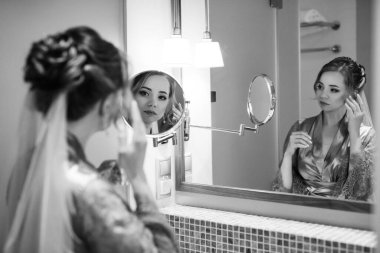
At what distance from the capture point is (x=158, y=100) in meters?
1.58

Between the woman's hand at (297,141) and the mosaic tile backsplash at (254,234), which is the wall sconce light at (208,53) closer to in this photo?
the woman's hand at (297,141)

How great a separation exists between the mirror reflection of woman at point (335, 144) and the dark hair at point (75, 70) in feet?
2.58

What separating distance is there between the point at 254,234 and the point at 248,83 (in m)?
0.55

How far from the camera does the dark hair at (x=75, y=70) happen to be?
3.16 ft

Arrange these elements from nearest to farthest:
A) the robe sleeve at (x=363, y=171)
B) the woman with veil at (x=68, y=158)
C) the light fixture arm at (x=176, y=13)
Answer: the woman with veil at (x=68, y=158), the robe sleeve at (x=363, y=171), the light fixture arm at (x=176, y=13)

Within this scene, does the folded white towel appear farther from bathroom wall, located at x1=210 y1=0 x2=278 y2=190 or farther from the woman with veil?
the woman with veil

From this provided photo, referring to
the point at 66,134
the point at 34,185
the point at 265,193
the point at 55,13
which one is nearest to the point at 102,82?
the point at 66,134

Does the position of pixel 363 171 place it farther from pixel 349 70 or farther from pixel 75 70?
pixel 75 70

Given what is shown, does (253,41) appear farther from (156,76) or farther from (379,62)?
(379,62)

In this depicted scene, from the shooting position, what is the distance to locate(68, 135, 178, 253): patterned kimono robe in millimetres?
958

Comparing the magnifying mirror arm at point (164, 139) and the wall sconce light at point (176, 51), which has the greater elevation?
the wall sconce light at point (176, 51)

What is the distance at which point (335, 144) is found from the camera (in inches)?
61.6

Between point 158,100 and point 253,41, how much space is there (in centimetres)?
40

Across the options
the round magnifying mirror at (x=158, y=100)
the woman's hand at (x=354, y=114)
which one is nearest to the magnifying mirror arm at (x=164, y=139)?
the round magnifying mirror at (x=158, y=100)
